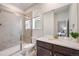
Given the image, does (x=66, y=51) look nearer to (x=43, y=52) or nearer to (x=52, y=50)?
(x=52, y=50)

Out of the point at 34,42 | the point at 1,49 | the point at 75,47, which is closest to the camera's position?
the point at 75,47

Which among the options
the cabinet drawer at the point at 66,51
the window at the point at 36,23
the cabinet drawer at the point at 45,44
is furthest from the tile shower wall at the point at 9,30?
the cabinet drawer at the point at 66,51

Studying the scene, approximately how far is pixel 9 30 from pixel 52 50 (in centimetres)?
77

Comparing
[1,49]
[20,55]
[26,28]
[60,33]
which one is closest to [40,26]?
[26,28]

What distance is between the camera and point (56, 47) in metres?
1.45

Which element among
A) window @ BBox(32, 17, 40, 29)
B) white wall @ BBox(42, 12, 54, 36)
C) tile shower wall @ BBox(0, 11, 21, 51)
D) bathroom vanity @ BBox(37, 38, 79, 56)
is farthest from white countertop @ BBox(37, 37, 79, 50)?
tile shower wall @ BBox(0, 11, 21, 51)

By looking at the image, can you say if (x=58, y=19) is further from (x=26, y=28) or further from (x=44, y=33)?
(x=26, y=28)

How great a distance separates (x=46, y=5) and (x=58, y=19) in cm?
31

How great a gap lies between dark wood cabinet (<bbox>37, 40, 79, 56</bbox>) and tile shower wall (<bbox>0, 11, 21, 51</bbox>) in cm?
39

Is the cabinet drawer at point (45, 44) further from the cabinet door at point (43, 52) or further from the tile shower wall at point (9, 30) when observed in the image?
the tile shower wall at point (9, 30)

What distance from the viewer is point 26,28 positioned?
5.23 feet

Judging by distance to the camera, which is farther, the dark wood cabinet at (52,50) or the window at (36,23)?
the window at (36,23)

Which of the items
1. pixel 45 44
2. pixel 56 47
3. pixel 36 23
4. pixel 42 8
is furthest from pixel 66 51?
pixel 42 8

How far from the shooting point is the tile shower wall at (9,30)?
152cm
